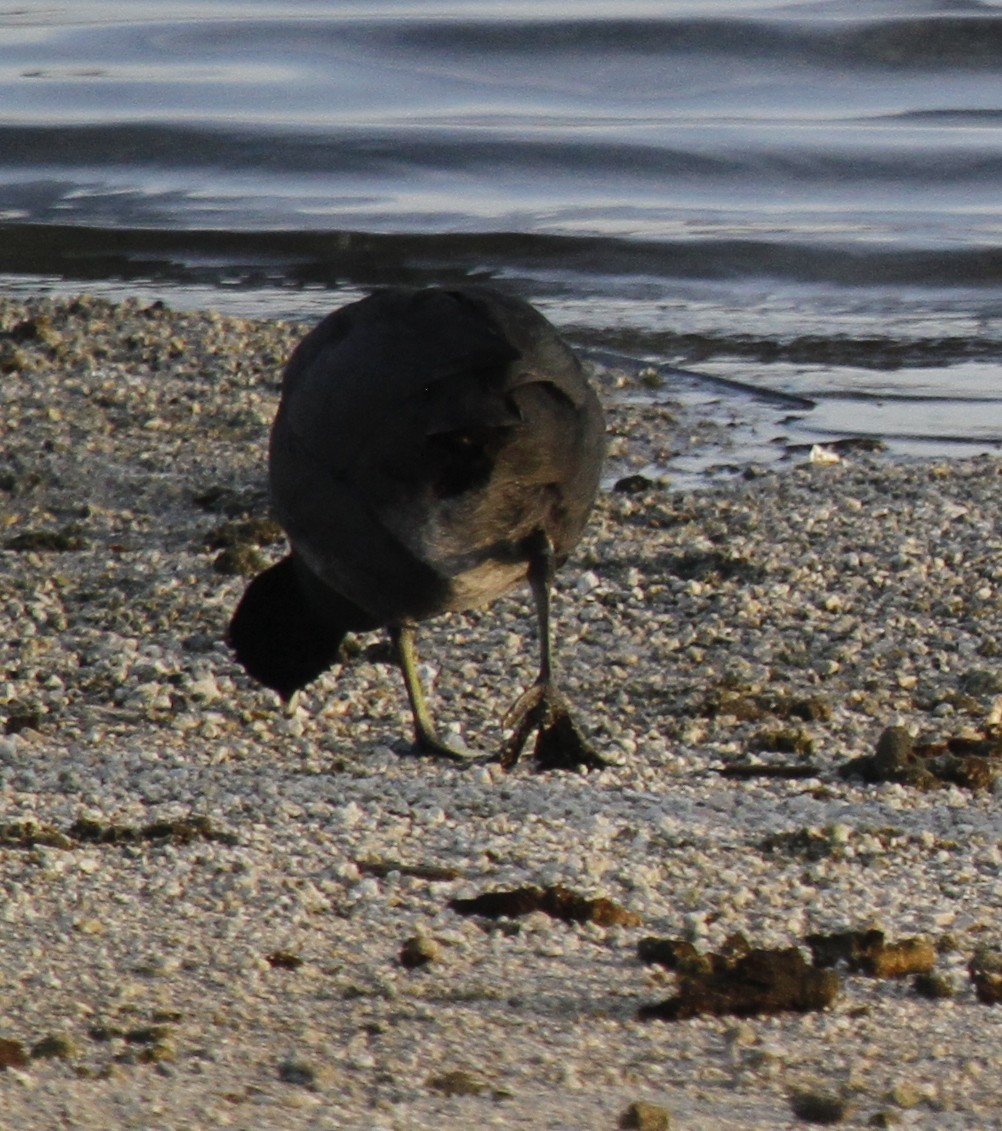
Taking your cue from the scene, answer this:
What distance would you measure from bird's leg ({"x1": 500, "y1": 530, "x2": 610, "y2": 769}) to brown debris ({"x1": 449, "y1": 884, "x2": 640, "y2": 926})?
0.86 metres

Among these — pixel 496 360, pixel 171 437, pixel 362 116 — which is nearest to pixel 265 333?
pixel 171 437

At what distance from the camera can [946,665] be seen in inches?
183

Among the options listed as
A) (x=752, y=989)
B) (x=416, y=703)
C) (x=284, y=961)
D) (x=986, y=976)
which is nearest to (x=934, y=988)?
(x=986, y=976)

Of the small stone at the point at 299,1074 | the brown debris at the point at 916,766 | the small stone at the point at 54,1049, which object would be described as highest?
the small stone at the point at 54,1049

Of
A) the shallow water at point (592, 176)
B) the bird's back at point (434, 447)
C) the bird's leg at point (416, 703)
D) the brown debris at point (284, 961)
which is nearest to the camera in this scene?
the brown debris at point (284, 961)

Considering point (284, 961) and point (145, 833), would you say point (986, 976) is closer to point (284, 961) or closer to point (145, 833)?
point (284, 961)

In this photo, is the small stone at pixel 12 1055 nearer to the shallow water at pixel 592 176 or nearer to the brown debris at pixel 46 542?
the brown debris at pixel 46 542

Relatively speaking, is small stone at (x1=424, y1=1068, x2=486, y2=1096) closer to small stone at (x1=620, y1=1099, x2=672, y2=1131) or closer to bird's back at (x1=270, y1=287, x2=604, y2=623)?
small stone at (x1=620, y1=1099, x2=672, y2=1131)

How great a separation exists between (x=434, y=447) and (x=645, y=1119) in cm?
163

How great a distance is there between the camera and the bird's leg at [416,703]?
13.3 ft

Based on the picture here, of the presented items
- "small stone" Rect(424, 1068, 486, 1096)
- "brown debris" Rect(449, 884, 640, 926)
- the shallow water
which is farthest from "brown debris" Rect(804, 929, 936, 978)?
the shallow water

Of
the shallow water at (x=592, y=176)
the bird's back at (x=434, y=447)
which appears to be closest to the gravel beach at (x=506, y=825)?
the bird's back at (x=434, y=447)

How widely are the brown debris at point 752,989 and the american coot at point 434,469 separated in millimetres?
1158

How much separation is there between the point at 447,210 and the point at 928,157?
12.0ft
